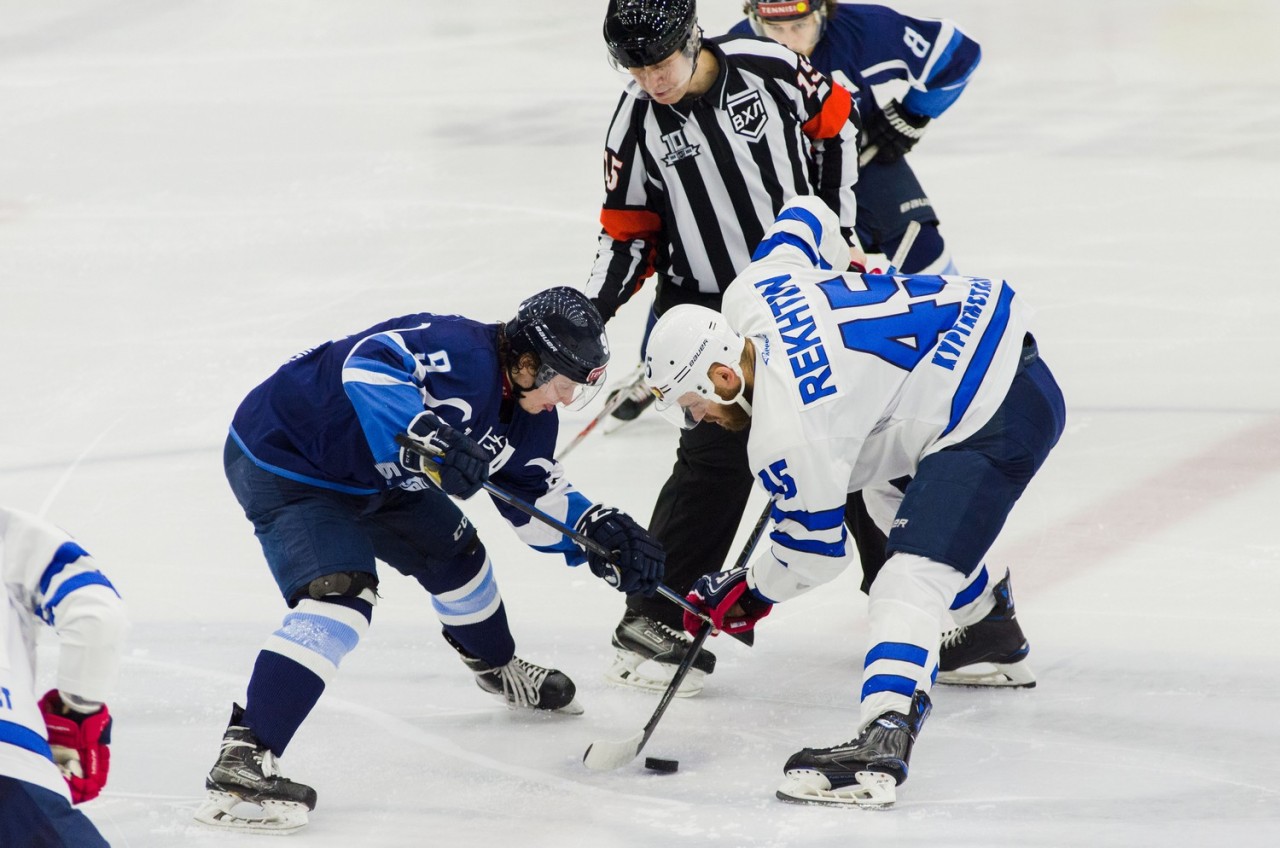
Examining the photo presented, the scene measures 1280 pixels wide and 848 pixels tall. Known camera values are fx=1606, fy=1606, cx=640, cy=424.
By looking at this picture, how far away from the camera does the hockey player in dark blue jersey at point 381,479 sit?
108 inches

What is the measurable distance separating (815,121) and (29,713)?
221 centimetres

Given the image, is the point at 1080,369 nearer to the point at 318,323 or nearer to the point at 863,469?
the point at 863,469

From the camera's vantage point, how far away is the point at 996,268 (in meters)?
5.47

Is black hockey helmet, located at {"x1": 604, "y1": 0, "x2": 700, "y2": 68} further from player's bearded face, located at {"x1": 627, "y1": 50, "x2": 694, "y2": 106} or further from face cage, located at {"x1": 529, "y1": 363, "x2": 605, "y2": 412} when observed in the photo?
face cage, located at {"x1": 529, "y1": 363, "x2": 605, "y2": 412}

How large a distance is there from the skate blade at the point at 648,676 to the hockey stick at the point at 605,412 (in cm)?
102

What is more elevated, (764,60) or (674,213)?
(764,60)

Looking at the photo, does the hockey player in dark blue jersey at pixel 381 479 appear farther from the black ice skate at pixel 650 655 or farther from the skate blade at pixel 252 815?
the black ice skate at pixel 650 655

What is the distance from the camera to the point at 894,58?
4.14 m

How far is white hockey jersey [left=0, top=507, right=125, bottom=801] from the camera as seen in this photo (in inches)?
77.3

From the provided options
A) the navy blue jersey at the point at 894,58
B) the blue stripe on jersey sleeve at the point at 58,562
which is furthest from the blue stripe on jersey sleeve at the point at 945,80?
the blue stripe on jersey sleeve at the point at 58,562

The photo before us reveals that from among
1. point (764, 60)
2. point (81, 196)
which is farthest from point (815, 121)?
point (81, 196)

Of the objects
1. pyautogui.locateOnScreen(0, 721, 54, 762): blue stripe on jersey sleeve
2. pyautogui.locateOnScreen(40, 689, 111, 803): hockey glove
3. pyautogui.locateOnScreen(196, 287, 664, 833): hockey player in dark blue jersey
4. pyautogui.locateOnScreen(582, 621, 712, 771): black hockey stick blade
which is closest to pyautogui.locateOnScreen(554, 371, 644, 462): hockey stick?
pyautogui.locateOnScreen(196, 287, 664, 833): hockey player in dark blue jersey

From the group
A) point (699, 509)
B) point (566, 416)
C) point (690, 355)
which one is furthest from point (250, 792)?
point (566, 416)

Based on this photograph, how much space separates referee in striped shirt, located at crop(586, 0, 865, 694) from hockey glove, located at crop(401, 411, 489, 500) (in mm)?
853
